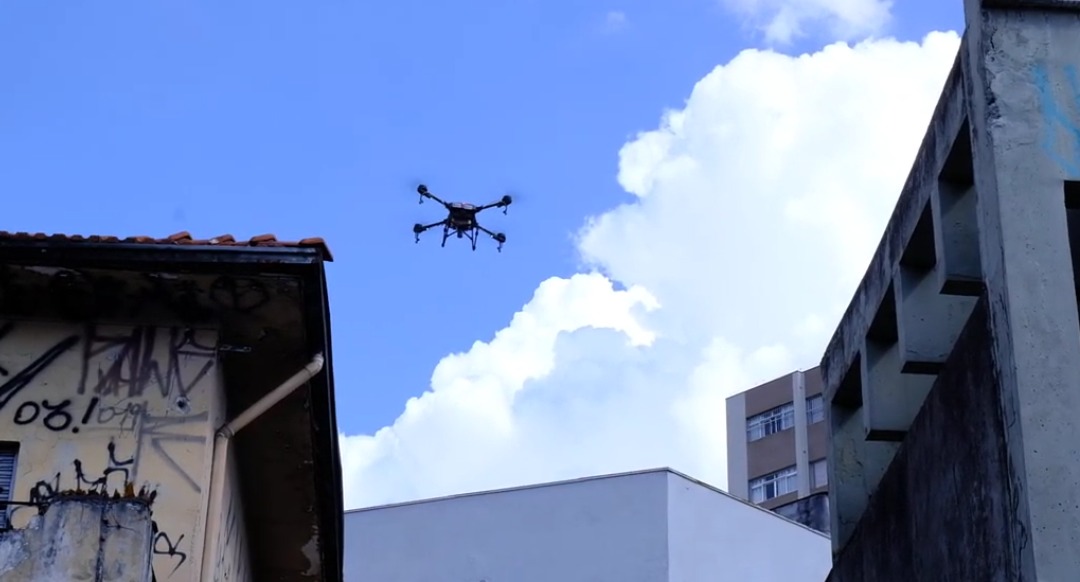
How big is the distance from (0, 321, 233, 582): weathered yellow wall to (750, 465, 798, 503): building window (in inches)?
2154

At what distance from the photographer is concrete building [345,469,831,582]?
109 ft

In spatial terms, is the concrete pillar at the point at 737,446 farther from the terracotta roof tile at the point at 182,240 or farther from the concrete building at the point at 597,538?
the terracotta roof tile at the point at 182,240

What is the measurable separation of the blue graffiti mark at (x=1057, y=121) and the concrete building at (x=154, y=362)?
187 inches

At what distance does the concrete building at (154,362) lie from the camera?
1133 centimetres

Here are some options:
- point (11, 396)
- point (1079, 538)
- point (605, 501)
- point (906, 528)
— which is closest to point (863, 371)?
point (906, 528)

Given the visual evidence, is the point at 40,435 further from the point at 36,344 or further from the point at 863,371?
the point at 863,371

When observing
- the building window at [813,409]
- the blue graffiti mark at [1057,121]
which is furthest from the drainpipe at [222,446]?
the building window at [813,409]

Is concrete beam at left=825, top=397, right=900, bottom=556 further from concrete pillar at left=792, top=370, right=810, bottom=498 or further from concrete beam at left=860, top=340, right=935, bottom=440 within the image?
concrete pillar at left=792, top=370, right=810, bottom=498

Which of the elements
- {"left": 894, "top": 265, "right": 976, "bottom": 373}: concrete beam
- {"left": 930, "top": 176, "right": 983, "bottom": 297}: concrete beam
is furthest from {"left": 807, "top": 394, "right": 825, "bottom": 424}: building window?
{"left": 930, "top": 176, "right": 983, "bottom": 297}: concrete beam

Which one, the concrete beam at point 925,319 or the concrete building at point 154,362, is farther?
the concrete beam at point 925,319

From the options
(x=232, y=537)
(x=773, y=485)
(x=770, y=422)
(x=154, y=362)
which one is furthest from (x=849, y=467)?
(x=770, y=422)

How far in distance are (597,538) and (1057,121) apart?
80.4 feet

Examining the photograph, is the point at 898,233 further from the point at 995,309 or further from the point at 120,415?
the point at 120,415

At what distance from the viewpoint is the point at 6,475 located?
1137cm
